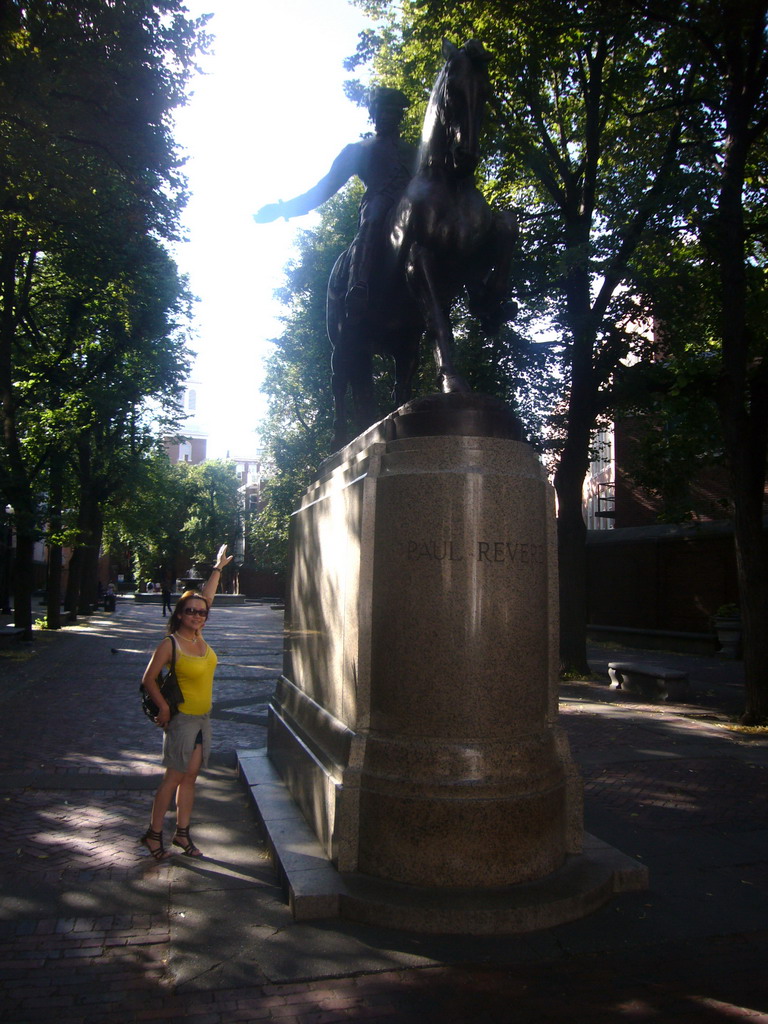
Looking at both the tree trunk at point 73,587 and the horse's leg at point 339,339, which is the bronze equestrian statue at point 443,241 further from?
the tree trunk at point 73,587

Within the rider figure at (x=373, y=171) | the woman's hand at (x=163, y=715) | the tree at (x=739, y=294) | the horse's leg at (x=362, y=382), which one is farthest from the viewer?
the tree at (x=739, y=294)

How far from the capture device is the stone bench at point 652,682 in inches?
563

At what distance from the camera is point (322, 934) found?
4223 mm

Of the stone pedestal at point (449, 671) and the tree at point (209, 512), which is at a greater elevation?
the tree at point (209, 512)

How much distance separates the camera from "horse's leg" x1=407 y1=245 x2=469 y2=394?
600 centimetres

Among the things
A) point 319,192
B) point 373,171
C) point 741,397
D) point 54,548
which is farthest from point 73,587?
point 373,171

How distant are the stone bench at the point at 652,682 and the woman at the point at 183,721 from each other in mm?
10773

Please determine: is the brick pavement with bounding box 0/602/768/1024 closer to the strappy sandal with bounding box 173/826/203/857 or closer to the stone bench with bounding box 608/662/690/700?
the strappy sandal with bounding box 173/826/203/857

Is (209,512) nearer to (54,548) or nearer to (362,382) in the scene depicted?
(54,548)

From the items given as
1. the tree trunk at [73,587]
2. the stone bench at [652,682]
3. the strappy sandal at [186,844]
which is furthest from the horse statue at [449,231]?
the tree trunk at [73,587]

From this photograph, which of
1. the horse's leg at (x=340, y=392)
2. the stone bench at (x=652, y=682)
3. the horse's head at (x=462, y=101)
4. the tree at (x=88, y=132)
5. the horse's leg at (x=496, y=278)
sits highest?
the tree at (x=88, y=132)

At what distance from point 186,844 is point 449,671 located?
2.35 metres

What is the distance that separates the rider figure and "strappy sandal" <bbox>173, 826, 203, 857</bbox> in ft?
14.5

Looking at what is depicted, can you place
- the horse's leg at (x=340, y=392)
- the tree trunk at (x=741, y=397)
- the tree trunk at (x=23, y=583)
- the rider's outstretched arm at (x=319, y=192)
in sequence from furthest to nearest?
the tree trunk at (x=23, y=583)
the tree trunk at (x=741, y=397)
the horse's leg at (x=340, y=392)
the rider's outstretched arm at (x=319, y=192)
